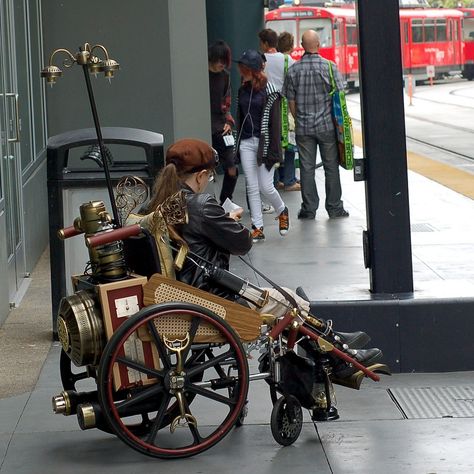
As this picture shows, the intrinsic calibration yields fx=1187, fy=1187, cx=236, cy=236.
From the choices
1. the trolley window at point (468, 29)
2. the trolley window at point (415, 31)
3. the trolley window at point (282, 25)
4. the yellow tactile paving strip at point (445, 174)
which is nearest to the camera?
the yellow tactile paving strip at point (445, 174)

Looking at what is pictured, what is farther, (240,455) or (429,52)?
(429,52)

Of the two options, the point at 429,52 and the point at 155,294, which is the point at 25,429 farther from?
the point at 429,52

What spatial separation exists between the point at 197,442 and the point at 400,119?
2557 millimetres

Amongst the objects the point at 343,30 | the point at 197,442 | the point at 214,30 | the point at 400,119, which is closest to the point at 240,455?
the point at 197,442

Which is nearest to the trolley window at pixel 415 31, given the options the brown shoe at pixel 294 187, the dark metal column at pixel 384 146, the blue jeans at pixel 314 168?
the brown shoe at pixel 294 187

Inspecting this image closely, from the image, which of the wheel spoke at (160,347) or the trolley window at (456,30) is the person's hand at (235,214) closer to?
the wheel spoke at (160,347)

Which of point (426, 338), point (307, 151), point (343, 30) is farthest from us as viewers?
point (343, 30)

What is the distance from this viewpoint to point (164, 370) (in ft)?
17.1

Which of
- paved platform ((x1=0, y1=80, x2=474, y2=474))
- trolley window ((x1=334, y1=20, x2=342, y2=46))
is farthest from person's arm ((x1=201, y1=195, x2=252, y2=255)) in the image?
trolley window ((x1=334, y1=20, x2=342, y2=46))

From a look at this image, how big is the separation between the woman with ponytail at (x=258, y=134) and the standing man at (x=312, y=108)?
39.2 inches

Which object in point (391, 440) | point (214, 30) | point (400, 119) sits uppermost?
point (214, 30)

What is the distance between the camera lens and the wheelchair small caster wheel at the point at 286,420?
17.8 feet

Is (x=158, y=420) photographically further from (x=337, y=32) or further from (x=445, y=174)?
(x=337, y=32)

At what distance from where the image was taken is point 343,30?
23.8 metres
